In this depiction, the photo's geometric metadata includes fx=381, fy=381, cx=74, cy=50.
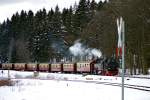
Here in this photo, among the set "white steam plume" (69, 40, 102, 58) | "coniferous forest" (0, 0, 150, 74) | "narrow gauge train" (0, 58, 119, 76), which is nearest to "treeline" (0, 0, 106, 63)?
"coniferous forest" (0, 0, 150, 74)

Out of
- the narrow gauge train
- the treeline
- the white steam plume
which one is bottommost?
the narrow gauge train

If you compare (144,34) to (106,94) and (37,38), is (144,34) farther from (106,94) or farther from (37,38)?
(37,38)

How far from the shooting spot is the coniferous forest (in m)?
50.8

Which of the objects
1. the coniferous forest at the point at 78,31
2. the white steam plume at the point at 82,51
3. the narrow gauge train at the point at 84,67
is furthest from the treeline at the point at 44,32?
the narrow gauge train at the point at 84,67

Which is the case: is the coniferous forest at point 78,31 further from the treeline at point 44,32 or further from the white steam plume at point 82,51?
the white steam plume at point 82,51

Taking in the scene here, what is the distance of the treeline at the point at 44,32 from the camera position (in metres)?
98.2

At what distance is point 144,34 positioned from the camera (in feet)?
165

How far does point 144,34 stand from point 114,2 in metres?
12.1

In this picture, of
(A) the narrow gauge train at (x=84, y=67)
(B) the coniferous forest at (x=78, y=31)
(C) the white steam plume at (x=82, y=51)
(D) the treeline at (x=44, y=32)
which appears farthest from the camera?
(D) the treeline at (x=44, y=32)

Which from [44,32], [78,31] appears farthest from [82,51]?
[44,32]

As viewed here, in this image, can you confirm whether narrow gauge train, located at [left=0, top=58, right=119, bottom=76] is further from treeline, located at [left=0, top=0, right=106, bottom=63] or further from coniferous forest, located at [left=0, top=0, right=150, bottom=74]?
treeline, located at [left=0, top=0, right=106, bottom=63]

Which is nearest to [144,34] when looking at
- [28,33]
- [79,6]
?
[79,6]

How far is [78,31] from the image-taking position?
318 feet

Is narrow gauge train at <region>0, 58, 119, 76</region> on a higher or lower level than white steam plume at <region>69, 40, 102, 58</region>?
lower
